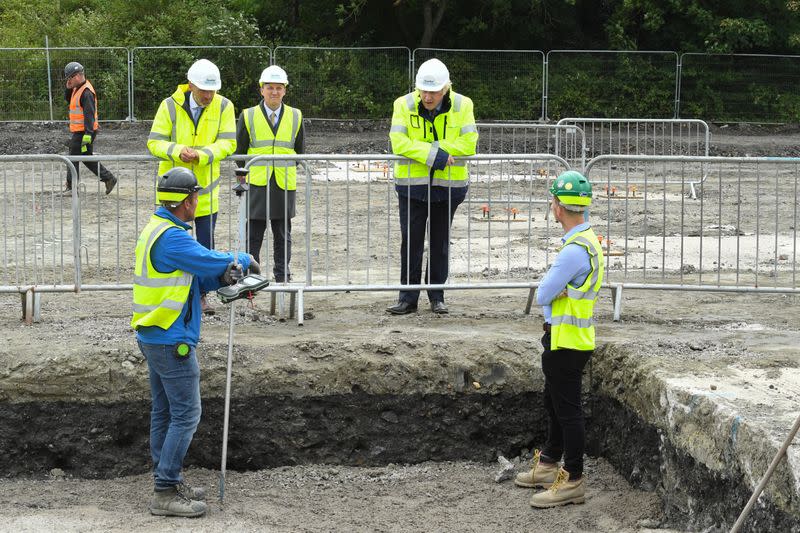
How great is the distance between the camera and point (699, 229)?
14031mm

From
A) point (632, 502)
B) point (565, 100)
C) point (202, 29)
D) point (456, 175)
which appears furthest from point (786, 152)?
point (632, 502)

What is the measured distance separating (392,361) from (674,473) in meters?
2.28

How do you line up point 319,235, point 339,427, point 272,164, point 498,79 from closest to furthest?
point 339,427, point 272,164, point 319,235, point 498,79

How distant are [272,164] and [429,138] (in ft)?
4.71

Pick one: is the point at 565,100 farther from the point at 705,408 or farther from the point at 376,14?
the point at 705,408

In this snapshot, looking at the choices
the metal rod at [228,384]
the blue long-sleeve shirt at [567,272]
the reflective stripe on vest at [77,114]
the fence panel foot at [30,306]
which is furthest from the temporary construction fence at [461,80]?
the blue long-sleeve shirt at [567,272]

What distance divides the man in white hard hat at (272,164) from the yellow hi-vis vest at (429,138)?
1.08 meters

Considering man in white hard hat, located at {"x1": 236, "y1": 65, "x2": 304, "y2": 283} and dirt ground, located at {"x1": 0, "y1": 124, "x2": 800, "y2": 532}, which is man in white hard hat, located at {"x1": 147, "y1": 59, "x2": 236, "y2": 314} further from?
dirt ground, located at {"x1": 0, "y1": 124, "x2": 800, "y2": 532}

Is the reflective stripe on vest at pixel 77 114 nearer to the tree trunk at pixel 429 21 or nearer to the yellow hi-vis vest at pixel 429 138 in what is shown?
the yellow hi-vis vest at pixel 429 138

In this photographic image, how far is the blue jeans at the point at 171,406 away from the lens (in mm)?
6992

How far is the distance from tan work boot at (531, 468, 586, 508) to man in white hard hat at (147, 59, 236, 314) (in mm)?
3399

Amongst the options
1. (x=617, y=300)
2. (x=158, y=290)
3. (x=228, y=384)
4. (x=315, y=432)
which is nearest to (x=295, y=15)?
(x=617, y=300)

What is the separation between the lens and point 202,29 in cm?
2695

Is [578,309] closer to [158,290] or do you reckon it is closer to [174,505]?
[158,290]
